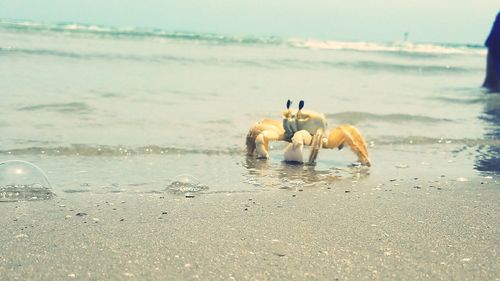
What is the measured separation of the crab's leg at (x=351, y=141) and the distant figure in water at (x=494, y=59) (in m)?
11.6

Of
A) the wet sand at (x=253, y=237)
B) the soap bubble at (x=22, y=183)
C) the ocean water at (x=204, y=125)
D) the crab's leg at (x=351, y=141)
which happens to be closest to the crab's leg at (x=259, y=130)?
the ocean water at (x=204, y=125)

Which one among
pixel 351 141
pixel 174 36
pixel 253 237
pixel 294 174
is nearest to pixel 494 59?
pixel 351 141

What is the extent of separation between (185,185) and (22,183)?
1.32m

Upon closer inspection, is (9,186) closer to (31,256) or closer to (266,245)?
(31,256)

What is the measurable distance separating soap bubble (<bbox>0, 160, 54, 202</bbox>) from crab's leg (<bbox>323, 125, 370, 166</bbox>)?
3406 mm

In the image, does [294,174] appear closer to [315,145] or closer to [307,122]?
[315,145]

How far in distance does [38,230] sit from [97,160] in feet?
9.28

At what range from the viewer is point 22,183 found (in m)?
4.67

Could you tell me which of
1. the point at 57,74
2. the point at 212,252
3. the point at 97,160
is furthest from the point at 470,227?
the point at 57,74

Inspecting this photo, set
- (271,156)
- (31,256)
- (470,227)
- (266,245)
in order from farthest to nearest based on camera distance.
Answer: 1. (271,156)
2. (470,227)
3. (266,245)
4. (31,256)

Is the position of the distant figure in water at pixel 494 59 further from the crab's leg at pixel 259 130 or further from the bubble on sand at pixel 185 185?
the bubble on sand at pixel 185 185

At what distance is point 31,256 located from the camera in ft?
10.4

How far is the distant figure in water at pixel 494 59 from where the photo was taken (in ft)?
55.4

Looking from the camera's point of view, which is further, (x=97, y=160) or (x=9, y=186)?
(x=97, y=160)
